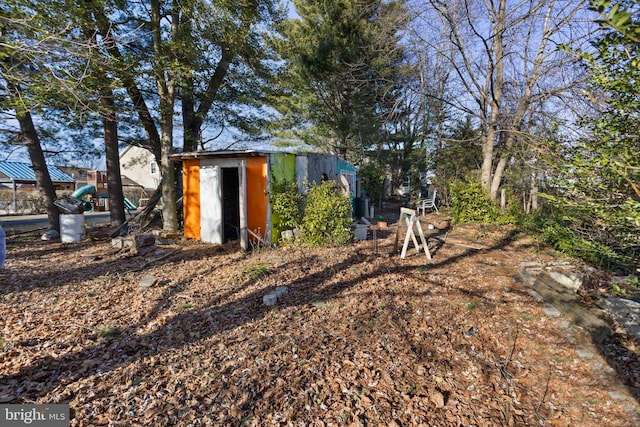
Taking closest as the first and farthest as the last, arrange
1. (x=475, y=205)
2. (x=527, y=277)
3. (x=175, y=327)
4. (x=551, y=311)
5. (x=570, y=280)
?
(x=175, y=327) → (x=551, y=311) → (x=570, y=280) → (x=527, y=277) → (x=475, y=205)

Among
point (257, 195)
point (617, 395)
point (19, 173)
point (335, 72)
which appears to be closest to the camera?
point (617, 395)

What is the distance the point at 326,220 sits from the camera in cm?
711

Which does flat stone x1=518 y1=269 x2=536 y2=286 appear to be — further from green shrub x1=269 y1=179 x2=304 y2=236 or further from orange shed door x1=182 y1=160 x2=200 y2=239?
orange shed door x1=182 y1=160 x2=200 y2=239

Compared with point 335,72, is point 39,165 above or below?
below

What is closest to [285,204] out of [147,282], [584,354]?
[147,282]

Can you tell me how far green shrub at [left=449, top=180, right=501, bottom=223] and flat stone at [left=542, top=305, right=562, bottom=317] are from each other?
21.7 ft

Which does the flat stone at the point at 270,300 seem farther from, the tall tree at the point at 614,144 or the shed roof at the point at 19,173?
the shed roof at the point at 19,173

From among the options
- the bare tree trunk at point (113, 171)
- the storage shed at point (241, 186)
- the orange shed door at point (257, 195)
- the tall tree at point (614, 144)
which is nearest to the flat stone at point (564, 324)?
the tall tree at point (614, 144)

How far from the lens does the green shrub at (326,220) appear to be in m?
7.06

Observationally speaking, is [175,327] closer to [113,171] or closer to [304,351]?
[304,351]

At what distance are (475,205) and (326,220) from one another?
621 centimetres

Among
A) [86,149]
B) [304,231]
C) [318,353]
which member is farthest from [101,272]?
[86,149]

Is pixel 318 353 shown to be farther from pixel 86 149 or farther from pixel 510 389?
pixel 86 149

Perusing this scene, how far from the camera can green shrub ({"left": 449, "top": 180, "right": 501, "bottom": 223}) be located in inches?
401
